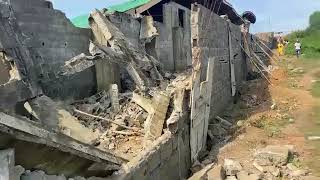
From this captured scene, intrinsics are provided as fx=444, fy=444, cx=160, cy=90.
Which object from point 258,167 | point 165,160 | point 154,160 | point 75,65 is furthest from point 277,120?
point 154,160

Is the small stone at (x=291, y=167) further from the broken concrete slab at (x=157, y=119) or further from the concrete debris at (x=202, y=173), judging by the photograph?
the broken concrete slab at (x=157, y=119)

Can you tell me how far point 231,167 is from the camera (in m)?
7.72

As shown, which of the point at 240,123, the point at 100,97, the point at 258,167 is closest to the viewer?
the point at 258,167

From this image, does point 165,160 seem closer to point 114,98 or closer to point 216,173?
point 216,173

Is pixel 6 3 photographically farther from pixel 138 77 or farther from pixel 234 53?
pixel 234 53

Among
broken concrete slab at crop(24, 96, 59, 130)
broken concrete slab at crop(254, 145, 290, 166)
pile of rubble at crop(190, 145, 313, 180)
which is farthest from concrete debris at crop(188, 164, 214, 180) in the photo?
broken concrete slab at crop(24, 96, 59, 130)

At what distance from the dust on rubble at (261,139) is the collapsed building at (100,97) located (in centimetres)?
52

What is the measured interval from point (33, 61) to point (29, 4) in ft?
4.65

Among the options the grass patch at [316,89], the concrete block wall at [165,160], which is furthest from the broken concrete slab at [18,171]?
the grass patch at [316,89]

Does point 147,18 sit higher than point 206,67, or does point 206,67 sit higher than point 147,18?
point 147,18

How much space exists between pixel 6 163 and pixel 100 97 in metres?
7.85

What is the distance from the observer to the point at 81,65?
10773 mm

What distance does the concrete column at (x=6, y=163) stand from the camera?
334cm

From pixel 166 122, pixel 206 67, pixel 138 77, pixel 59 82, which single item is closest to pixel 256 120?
pixel 206 67
